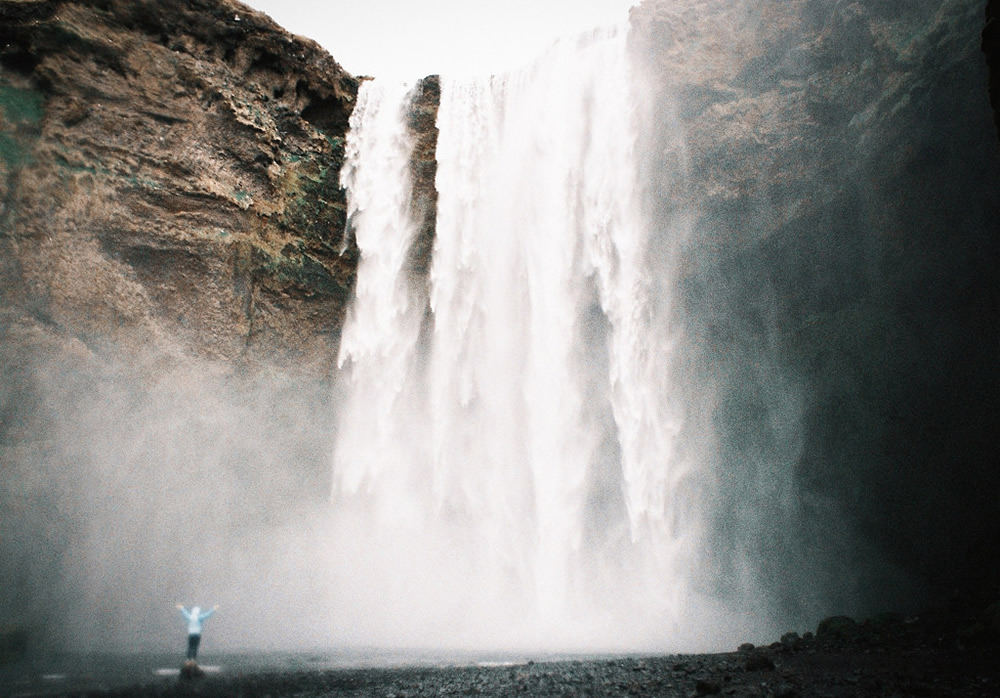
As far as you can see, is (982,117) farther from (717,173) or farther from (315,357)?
(315,357)

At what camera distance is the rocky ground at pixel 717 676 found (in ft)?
20.6

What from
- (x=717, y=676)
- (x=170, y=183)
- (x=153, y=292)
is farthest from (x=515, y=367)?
(x=717, y=676)

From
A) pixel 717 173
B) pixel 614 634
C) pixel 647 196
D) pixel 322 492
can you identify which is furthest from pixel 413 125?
pixel 614 634

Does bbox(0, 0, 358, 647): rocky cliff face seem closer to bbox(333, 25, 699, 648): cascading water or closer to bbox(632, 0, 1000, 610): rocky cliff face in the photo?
bbox(333, 25, 699, 648): cascading water

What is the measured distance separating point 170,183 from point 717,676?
14.9 meters

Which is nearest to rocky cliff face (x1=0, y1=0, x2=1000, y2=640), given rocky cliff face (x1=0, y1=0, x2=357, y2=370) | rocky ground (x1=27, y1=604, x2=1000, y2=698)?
rocky cliff face (x1=0, y1=0, x2=357, y2=370)

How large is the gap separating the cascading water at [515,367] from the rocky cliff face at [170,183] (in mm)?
1541

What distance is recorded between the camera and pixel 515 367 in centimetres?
1684

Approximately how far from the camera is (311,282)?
16.2 meters

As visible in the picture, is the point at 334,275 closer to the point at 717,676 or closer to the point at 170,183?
the point at 170,183

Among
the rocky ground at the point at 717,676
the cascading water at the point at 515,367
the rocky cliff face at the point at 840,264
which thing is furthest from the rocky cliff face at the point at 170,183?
the rocky cliff face at the point at 840,264

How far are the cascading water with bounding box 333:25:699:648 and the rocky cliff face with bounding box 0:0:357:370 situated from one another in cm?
154

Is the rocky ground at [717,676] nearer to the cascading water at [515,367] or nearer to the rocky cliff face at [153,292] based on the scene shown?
the cascading water at [515,367]

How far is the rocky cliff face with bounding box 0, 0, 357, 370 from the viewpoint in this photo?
12750 mm
